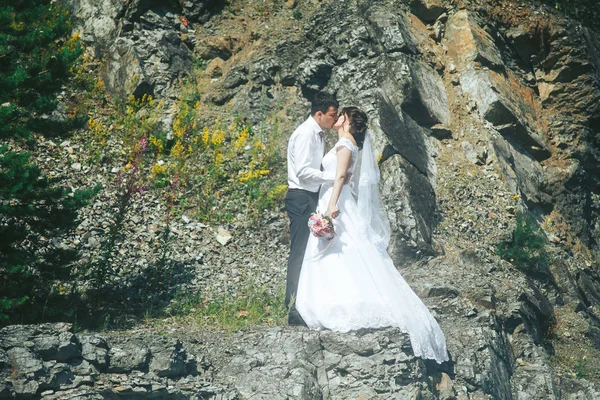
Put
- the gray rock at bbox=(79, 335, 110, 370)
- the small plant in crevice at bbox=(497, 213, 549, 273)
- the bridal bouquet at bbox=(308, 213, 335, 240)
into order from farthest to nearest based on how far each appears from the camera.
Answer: the small plant in crevice at bbox=(497, 213, 549, 273) < the bridal bouquet at bbox=(308, 213, 335, 240) < the gray rock at bbox=(79, 335, 110, 370)

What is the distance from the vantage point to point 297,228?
7.27 metres

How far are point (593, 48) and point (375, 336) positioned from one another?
11554mm

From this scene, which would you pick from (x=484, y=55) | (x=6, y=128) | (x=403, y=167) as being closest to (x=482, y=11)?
(x=484, y=55)

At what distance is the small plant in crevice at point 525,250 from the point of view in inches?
397

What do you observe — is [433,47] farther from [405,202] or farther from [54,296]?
[54,296]

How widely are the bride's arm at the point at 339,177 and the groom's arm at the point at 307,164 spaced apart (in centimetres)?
16

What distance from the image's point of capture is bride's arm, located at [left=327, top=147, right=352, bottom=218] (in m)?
6.95

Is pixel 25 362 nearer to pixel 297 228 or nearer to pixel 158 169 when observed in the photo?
pixel 297 228

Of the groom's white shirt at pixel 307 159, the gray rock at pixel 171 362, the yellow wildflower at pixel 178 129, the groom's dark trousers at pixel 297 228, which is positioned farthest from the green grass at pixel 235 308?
the yellow wildflower at pixel 178 129

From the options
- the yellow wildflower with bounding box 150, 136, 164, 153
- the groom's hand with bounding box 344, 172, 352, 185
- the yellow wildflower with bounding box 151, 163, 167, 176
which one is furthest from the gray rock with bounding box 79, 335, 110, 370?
the yellow wildflower with bounding box 150, 136, 164, 153

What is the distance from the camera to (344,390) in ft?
19.9

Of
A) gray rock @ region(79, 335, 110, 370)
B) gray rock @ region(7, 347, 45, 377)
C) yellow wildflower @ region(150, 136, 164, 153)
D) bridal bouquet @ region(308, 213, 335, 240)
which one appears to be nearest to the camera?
gray rock @ region(7, 347, 45, 377)

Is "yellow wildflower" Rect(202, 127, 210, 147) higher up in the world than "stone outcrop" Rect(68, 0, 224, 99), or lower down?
lower down

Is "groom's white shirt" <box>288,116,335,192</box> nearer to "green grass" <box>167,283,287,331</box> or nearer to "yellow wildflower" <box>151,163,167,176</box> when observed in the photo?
"green grass" <box>167,283,287,331</box>
